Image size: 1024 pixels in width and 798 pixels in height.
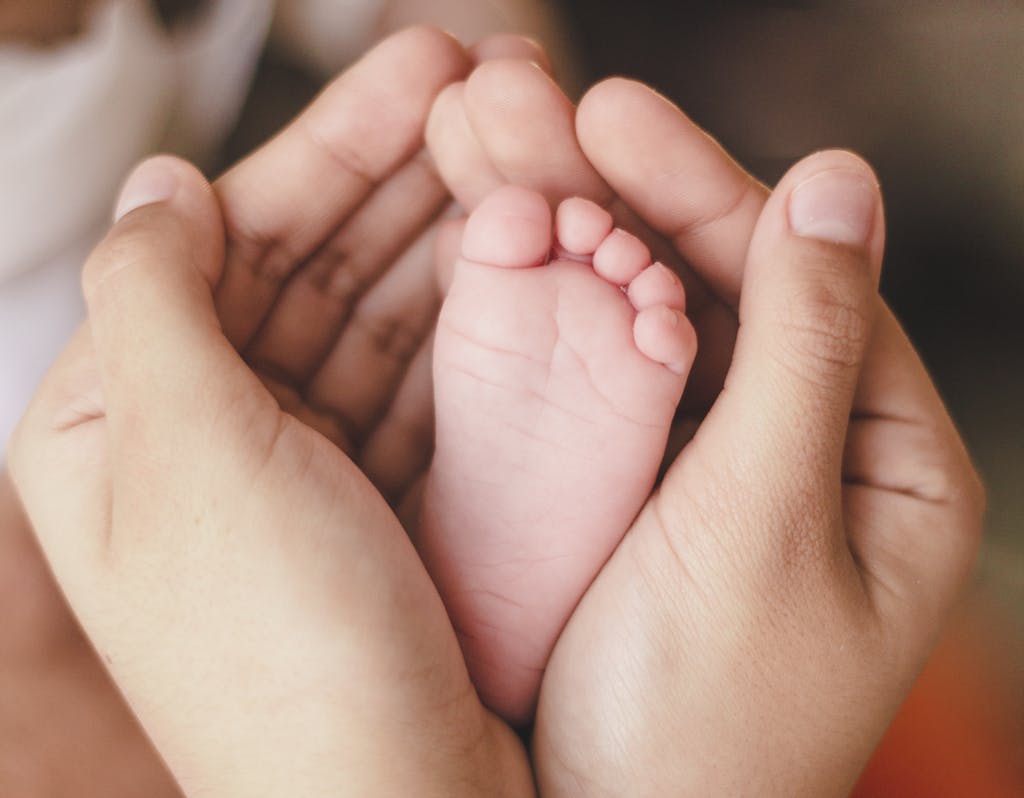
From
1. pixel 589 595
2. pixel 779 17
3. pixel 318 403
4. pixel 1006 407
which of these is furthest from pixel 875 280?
pixel 779 17

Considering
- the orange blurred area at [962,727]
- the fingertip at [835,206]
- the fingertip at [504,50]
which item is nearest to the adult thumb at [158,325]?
the fingertip at [504,50]

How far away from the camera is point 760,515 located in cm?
53

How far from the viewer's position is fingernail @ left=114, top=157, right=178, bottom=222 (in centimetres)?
64

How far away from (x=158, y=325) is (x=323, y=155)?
0.21 meters

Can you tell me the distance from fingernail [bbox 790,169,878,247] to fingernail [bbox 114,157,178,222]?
1.39 ft

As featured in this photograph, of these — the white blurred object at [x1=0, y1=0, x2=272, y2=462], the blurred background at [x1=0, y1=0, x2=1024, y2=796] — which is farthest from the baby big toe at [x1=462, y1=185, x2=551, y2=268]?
the blurred background at [x1=0, y1=0, x2=1024, y2=796]

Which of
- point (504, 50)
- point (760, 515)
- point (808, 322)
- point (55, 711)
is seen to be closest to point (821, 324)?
point (808, 322)

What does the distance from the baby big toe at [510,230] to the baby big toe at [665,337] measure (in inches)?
3.0

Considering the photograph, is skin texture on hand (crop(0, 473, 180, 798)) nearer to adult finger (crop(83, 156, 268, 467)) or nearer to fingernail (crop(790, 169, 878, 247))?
adult finger (crop(83, 156, 268, 467))

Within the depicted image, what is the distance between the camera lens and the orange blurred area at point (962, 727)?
85 centimetres

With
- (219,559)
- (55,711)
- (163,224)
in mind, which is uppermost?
(163,224)

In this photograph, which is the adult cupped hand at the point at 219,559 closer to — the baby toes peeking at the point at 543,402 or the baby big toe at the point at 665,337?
the baby toes peeking at the point at 543,402

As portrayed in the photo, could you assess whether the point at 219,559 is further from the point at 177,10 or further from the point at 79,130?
the point at 177,10

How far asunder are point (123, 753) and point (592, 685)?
17.2 inches
